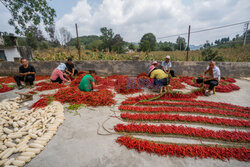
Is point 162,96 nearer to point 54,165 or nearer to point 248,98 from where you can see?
point 248,98

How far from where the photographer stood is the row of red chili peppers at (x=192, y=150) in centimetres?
178

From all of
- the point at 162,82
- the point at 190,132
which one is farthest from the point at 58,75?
the point at 190,132

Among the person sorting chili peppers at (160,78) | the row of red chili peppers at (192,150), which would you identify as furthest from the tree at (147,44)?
the row of red chili peppers at (192,150)

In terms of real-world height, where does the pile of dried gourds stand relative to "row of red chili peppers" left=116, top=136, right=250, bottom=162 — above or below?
above

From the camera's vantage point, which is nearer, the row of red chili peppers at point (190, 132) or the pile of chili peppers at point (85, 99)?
the row of red chili peppers at point (190, 132)

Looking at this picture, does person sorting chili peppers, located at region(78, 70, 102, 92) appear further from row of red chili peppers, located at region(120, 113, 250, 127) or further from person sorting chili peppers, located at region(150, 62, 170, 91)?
person sorting chili peppers, located at region(150, 62, 170, 91)

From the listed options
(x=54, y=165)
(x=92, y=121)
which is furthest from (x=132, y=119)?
(x=54, y=165)

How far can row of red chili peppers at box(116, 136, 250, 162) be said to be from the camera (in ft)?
5.84

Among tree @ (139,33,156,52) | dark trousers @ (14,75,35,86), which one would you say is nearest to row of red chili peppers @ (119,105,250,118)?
dark trousers @ (14,75,35,86)

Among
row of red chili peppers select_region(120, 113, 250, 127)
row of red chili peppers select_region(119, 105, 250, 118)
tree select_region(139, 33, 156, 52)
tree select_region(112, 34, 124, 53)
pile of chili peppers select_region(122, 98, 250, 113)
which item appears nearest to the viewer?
row of red chili peppers select_region(120, 113, 250, 127)

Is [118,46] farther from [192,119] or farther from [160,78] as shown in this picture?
[192,119]

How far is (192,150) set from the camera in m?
1.84

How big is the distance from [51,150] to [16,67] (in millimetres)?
8737

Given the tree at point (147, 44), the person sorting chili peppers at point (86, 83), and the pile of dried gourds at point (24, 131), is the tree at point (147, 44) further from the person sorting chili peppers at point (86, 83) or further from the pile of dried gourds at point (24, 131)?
the pile of dried gourds at point (24, 131)
